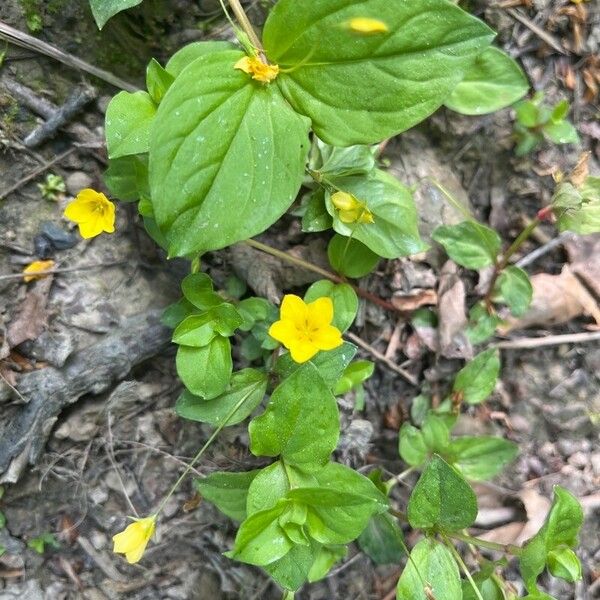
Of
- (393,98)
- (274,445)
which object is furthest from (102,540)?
(393,98)

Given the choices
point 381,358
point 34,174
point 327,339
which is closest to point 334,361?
point 327,339

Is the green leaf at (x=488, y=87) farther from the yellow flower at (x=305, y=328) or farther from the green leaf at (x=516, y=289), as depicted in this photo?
the yellow flower at (x=305, y=328)

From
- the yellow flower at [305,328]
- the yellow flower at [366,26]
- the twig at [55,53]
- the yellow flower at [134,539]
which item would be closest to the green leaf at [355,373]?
the yellow flower at [305,328]

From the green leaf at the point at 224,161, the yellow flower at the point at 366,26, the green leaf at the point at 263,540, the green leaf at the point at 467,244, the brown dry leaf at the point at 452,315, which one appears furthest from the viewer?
the brown dry leaf at the point at 452,315

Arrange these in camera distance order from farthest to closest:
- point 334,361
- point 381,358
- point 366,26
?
point 381,358, point 334,361, point 366,26

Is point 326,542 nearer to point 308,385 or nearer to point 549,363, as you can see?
point 308,385

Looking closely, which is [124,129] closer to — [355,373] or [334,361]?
[334,361]

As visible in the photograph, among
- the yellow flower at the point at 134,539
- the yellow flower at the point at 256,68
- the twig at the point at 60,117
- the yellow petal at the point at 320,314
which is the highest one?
the yellow flower at the point at 256,68
